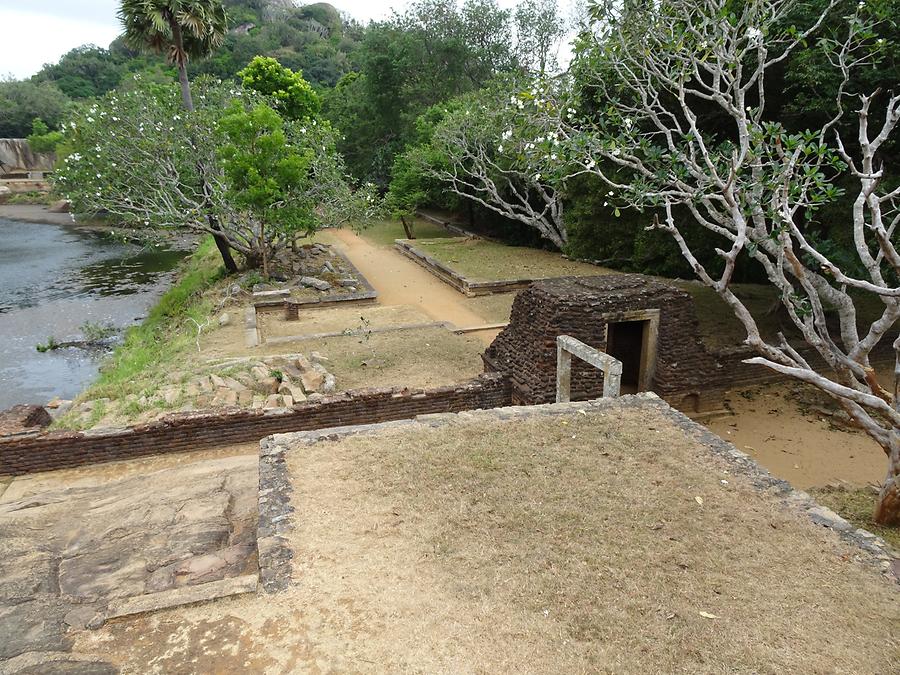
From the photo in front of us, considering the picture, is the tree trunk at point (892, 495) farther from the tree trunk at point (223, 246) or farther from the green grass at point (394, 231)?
the green grass at point (394, 231)

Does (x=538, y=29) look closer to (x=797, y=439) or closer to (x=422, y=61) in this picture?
(x=422, y=61)

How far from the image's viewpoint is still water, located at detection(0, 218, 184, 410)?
46.6ft

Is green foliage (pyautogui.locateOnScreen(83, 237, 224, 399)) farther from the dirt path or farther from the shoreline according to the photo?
the shoreline

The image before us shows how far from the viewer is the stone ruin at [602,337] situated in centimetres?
888

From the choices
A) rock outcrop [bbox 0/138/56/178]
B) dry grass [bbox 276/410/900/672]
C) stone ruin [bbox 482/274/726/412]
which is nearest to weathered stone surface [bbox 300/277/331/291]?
stone ruin [bbox 482/274/726/412]

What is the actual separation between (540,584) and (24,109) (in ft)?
221

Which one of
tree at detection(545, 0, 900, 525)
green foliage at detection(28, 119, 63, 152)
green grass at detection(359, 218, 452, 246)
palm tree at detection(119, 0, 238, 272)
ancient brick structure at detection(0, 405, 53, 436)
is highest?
palm tree at detection(119, 0, 238, 272)

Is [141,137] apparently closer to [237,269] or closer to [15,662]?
[237,269]

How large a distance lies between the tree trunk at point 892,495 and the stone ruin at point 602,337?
3883 mm

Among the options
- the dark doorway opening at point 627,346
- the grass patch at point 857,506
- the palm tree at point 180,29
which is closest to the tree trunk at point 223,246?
the palm tree at point 180,29

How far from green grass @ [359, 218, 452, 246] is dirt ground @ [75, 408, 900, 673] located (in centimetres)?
2218

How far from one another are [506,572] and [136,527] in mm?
3686

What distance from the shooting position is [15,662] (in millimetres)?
3742

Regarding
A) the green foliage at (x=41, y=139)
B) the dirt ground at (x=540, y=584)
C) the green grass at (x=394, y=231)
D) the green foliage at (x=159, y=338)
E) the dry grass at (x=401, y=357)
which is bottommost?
the green foliage at (x=159, y=338)
